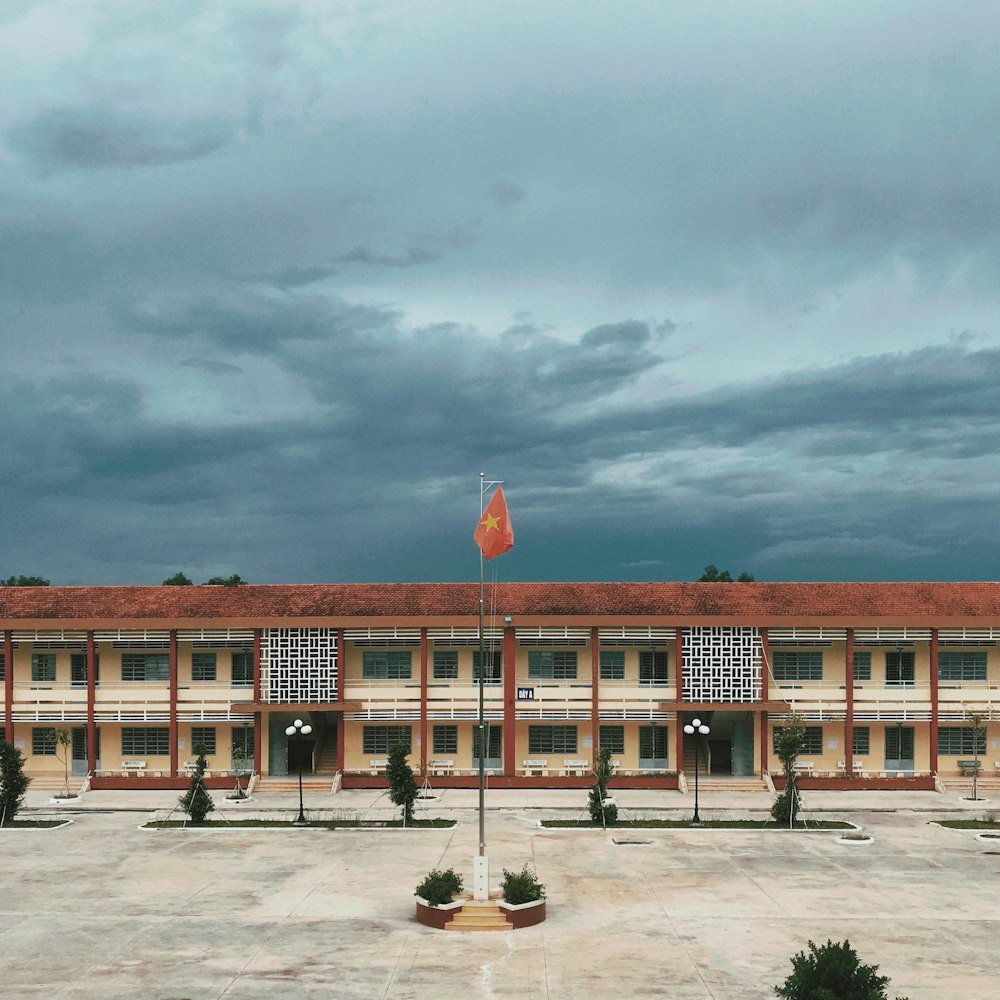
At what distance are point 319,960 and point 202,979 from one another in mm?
2574

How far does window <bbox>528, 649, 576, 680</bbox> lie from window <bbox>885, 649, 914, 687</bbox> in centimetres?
1451

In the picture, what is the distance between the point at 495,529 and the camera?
31.2 metres

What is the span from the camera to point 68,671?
56.6 metres

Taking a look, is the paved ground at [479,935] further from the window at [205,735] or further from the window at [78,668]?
the window at [78,668]

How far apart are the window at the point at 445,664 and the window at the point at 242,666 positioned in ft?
28.1

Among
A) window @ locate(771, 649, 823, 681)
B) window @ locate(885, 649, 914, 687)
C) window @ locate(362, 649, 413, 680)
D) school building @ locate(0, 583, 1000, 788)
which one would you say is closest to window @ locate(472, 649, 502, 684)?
school building @ locate(0, 583, 1000, 788)

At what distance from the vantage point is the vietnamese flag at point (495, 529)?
3103 centimetres

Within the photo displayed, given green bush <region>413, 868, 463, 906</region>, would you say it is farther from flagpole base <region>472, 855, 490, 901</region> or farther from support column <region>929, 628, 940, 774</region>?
support column <region>929, 628, 940, 774</region>

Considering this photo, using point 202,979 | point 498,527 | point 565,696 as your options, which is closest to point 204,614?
point 565,696

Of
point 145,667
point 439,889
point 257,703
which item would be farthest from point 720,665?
point 439,889

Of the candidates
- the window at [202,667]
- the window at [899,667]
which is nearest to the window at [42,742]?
the window at [202,667]

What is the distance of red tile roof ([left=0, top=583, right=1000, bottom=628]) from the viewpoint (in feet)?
181

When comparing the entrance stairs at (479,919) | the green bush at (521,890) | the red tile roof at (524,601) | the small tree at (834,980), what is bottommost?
the entrance stairs at (479,919)

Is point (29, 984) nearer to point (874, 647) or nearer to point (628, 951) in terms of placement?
point (628, 951)
